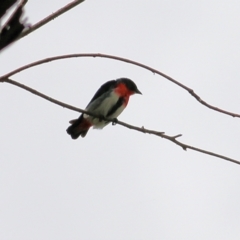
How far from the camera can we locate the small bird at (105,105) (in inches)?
259

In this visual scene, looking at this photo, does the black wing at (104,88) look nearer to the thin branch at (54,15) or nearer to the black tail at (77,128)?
the black tail at (77,128)

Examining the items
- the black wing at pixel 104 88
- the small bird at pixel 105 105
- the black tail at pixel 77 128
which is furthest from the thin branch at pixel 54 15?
the black wing at pixel 104 88

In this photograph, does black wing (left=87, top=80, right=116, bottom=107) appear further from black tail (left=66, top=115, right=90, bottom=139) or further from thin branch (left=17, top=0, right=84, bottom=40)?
thin branch (left=17, top=0, right=84, bottom=40)

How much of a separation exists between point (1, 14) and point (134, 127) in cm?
201

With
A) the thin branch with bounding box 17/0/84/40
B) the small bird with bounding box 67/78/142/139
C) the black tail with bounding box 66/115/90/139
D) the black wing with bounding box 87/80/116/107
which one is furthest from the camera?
the black wing with bounding box 87/80/116/107

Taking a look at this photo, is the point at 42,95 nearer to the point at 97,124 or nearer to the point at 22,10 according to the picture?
the point at 22,10

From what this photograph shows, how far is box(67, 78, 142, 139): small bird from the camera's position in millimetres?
6570

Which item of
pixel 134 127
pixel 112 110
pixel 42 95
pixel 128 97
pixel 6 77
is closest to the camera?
pixel 6 77

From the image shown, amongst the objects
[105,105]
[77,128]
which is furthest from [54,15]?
[77,128]

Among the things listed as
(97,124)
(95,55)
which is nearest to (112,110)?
(97,124)

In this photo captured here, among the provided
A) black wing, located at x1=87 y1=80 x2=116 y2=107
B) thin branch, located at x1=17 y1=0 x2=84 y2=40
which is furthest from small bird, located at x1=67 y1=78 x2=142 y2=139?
thin branch, located at x1=17 y1=0 x2=84 y2=40

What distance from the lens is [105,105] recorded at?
6.56 meters

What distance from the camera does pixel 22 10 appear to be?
2.70 ft

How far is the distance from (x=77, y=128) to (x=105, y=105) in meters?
0.69
